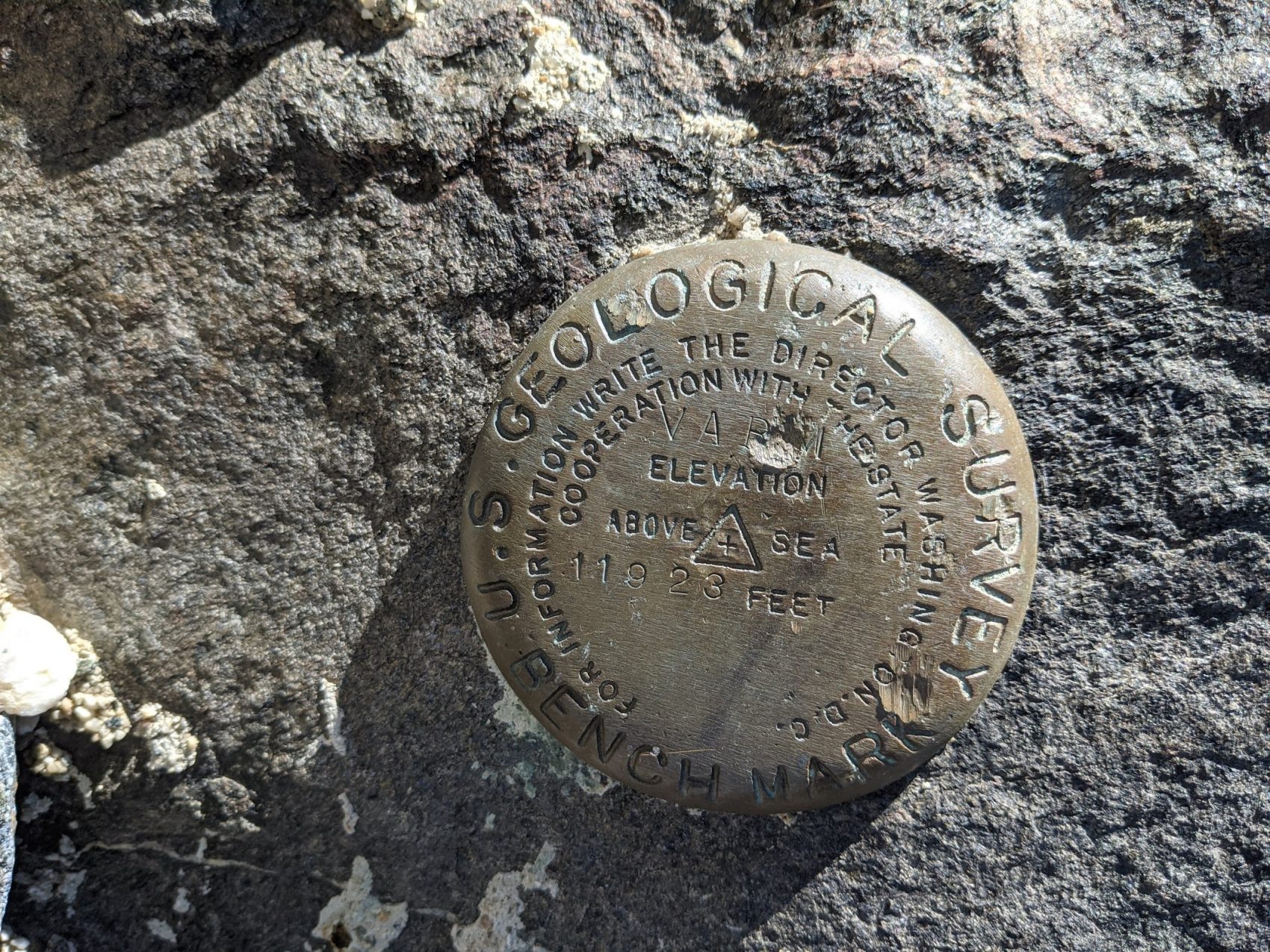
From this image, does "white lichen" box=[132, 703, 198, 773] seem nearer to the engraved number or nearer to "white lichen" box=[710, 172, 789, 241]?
the engraved number

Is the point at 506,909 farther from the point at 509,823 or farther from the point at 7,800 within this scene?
the point at 7,800

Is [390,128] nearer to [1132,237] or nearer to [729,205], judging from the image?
[729,205]

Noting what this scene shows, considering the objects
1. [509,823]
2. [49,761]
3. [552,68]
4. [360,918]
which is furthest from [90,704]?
[552,68]

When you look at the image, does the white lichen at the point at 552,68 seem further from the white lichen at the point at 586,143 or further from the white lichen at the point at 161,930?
the white lichen at the point at 161,930

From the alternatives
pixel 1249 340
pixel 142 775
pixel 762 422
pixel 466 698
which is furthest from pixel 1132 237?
pixel 142 775

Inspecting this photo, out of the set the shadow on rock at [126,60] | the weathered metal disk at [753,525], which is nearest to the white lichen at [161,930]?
the weathered metal disk at [753,525]

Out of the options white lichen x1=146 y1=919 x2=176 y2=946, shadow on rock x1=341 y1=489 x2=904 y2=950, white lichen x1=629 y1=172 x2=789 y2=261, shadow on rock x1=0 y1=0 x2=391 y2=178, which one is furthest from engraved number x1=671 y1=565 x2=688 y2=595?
white lichen x1=146 y1=919 x2=176 y2=946
